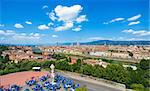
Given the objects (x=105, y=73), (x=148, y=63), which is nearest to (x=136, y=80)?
Answer: (x=105, y=73)

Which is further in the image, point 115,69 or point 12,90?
point 115,69

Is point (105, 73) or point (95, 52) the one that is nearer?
point (105, 73)

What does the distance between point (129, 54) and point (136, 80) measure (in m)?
24.8

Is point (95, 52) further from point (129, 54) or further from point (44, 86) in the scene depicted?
point (44, 86)

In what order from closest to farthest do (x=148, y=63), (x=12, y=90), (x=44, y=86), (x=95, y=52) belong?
(x=12, y=90) → (x=44, y=86) → (x=148, y=63) → (x=95, y=52)

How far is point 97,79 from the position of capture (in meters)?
8.93

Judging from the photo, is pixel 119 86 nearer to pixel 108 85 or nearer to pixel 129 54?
pixel 108 85

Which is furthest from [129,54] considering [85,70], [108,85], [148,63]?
[108,85]

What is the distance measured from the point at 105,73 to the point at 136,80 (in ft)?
4.16

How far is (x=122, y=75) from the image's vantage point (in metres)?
8.63

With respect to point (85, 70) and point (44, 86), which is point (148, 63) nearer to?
point (85, 70)

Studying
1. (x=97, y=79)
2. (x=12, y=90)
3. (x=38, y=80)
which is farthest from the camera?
(x=97, y=79)

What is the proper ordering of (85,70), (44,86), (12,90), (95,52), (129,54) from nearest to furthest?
1. (12,90)
2. (44,86)
3. (85,70)
4. (129,54)
5. (95,52)

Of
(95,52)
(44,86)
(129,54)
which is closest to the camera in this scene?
(44,86)
